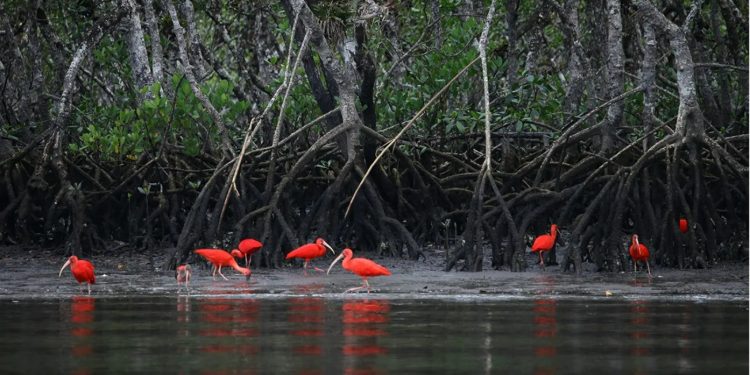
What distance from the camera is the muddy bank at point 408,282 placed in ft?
41.8

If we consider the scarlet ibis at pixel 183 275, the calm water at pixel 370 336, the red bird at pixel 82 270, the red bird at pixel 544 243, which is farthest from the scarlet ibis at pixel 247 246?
the calm water at pixel 370 336

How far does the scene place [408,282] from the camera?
13938 millimetres

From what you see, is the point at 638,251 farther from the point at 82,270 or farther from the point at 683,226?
the point at 82,270

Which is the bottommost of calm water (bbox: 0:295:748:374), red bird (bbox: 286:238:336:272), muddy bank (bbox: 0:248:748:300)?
calm water (bbox: 0:295:748:374)

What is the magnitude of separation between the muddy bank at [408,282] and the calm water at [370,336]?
764 mm

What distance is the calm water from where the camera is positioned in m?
7.96

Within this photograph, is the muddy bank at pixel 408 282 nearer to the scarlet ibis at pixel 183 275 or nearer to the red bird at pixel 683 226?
the scarlet ibis at pixel 183 275

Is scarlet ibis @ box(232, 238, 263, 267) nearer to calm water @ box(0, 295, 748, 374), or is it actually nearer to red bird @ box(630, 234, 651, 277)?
calm water @ box(0, 295, 748, 374)

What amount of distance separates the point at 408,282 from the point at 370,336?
4681mm

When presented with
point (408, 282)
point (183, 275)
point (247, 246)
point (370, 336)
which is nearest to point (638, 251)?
point (408, 282)

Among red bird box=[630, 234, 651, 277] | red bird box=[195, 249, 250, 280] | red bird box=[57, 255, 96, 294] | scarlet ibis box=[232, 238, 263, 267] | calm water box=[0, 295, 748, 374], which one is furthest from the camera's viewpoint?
scarlet ibis box=[232, 238, 263, 267]

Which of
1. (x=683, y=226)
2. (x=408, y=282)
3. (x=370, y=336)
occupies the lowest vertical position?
(x=370, y=336)

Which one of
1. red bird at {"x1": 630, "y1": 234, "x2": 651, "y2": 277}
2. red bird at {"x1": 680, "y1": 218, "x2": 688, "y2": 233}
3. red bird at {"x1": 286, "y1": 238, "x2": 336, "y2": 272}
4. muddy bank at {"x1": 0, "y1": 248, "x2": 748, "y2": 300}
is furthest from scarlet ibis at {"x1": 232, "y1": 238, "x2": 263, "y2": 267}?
red bird at {"x1": 680, "y1": 218, "x2": 688, "y2": 233}

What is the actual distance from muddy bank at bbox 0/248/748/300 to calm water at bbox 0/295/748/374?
764 millimetres
